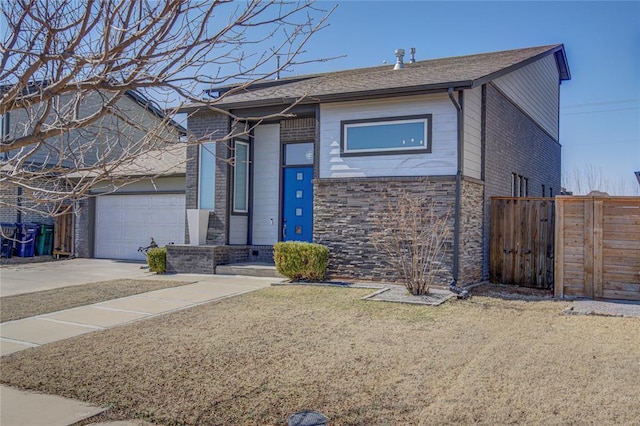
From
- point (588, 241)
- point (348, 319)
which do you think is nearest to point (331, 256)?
point (348, 319)

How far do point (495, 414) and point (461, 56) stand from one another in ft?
43.2

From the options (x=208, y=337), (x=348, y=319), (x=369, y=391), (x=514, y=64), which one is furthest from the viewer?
(x=514, y=64)

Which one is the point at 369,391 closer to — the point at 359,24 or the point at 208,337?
the point at 208,337

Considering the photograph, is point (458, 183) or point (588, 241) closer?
point (588, 241)

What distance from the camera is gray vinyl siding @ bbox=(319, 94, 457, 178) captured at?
10344 mm

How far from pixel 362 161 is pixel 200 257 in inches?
181

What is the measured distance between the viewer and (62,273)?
524 inches

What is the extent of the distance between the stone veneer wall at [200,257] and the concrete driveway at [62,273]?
0.64m

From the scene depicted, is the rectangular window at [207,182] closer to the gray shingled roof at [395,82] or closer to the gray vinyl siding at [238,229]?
the gray vinyl siding at [238,229]

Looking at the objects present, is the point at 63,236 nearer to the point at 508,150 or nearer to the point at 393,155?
the point at 393,155

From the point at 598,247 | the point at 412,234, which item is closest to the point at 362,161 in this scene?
the point at 412,234

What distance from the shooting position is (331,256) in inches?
444

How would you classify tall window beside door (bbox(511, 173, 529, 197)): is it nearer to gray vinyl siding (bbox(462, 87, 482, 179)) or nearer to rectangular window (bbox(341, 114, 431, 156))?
gray vinyl siding (bbox(462, 87, 482, 179))

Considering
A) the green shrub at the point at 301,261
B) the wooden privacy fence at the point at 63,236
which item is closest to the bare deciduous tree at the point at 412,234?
the green shrub at the point at 301,261
